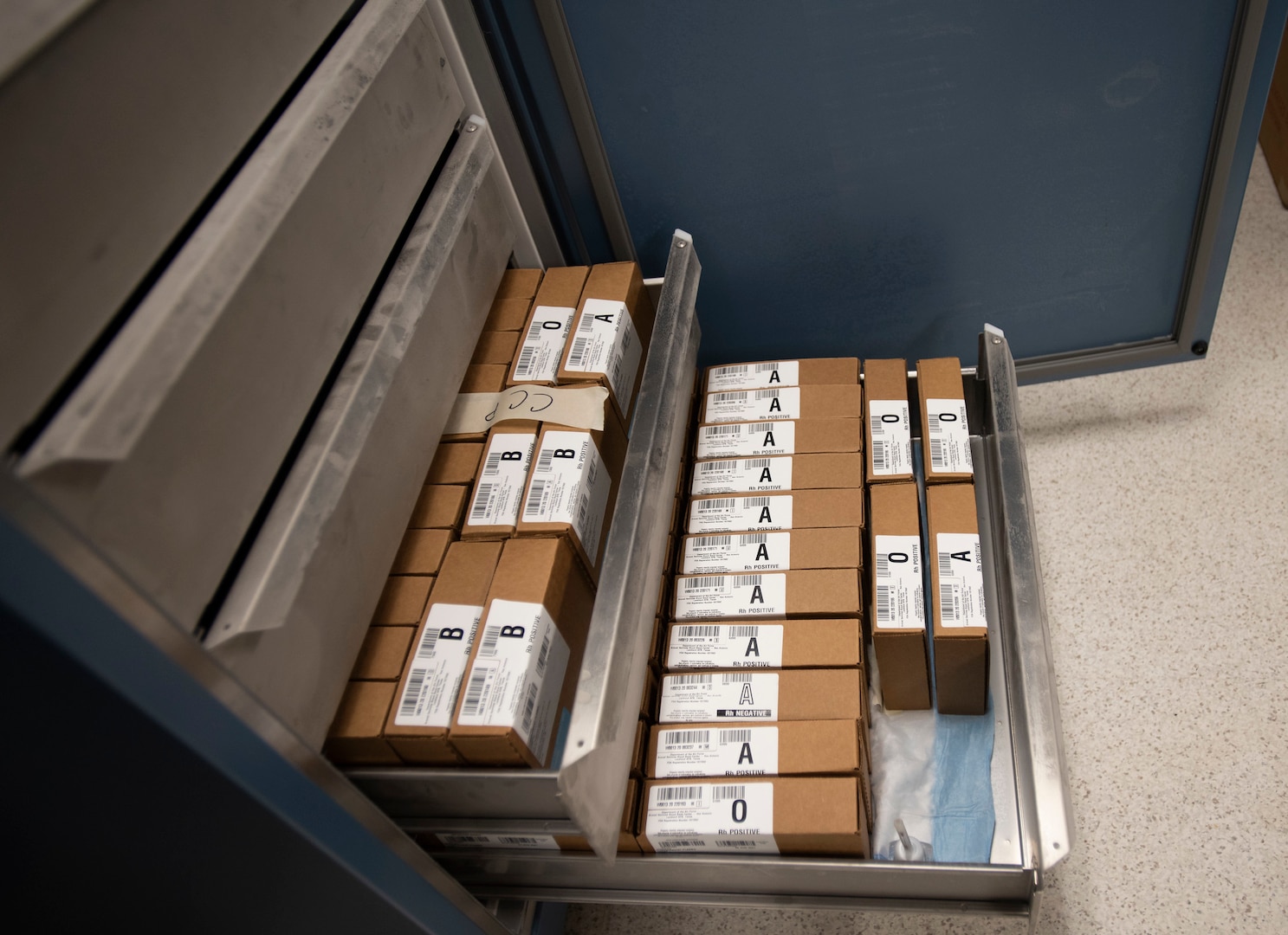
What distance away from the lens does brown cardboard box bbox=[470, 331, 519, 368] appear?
61.0 inches

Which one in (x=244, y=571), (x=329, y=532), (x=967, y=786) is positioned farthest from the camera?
(x=967, y=786)

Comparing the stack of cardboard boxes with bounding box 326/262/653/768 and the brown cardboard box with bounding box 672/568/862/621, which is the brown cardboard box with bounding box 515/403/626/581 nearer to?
the stack of cardboard boxes with bounding box 326/262/653/768

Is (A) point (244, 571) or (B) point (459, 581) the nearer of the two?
(A) point (244, 571)

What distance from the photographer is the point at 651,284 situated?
1777mm

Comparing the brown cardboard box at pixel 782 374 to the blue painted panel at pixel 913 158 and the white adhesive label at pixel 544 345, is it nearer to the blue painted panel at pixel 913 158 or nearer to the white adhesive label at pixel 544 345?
the blue painted panel at pixel 913 158

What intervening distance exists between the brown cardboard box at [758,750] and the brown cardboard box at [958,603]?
7.4 inches

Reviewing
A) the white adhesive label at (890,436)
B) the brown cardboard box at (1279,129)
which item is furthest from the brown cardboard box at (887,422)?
the brown cardboard box at (1279,129)

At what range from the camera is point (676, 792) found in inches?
51.4

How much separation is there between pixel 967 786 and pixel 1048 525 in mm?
772

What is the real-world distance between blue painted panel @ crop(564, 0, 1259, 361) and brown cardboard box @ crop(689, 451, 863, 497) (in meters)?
0.48

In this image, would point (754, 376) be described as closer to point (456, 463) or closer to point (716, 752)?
point (456, 463)

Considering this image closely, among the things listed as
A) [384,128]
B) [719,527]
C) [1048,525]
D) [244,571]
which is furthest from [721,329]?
[244,571]

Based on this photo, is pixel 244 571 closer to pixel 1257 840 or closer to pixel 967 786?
pixel 967 786

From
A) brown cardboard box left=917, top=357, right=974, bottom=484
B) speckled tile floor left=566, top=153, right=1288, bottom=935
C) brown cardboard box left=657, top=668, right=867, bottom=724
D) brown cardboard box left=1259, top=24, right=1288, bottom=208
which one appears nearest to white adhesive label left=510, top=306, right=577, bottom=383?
brown cardboard box left=657, top=668, right=867, bottom=724
